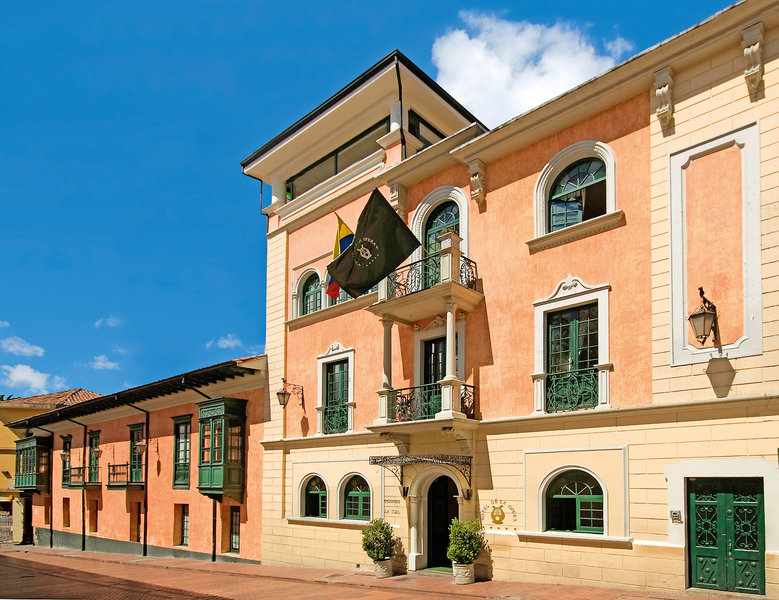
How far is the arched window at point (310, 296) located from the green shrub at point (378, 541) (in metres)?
7.02

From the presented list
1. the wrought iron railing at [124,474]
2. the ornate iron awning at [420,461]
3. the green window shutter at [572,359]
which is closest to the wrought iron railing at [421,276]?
the green window shutter at [572,359]

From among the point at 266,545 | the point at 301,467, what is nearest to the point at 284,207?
the point at 301,467

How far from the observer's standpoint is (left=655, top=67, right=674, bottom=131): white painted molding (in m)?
13.9

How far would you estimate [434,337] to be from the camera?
17.8 metres

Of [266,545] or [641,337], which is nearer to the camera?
[641,337]

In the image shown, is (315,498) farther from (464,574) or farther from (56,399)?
(56,399)

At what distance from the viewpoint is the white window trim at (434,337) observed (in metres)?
17.0

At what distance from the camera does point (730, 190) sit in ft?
42.3

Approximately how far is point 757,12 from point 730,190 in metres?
3.07

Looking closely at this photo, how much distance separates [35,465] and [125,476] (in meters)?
12.6

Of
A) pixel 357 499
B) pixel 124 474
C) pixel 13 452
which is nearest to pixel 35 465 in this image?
pixel 13 452

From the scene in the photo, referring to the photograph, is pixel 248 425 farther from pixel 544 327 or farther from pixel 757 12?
pixel 757 12

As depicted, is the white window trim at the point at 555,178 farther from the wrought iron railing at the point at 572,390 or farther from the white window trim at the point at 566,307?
the wrought iron railing at the point at 572,390

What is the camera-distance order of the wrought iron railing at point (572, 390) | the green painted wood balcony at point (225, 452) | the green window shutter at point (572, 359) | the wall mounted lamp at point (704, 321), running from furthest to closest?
the green painted wood balcony at point (225, 452) < the green window shutter at point (572, 359) < the wrought iron railing at point (572, 390) < the wall mounted lamp at point (704, 321)
